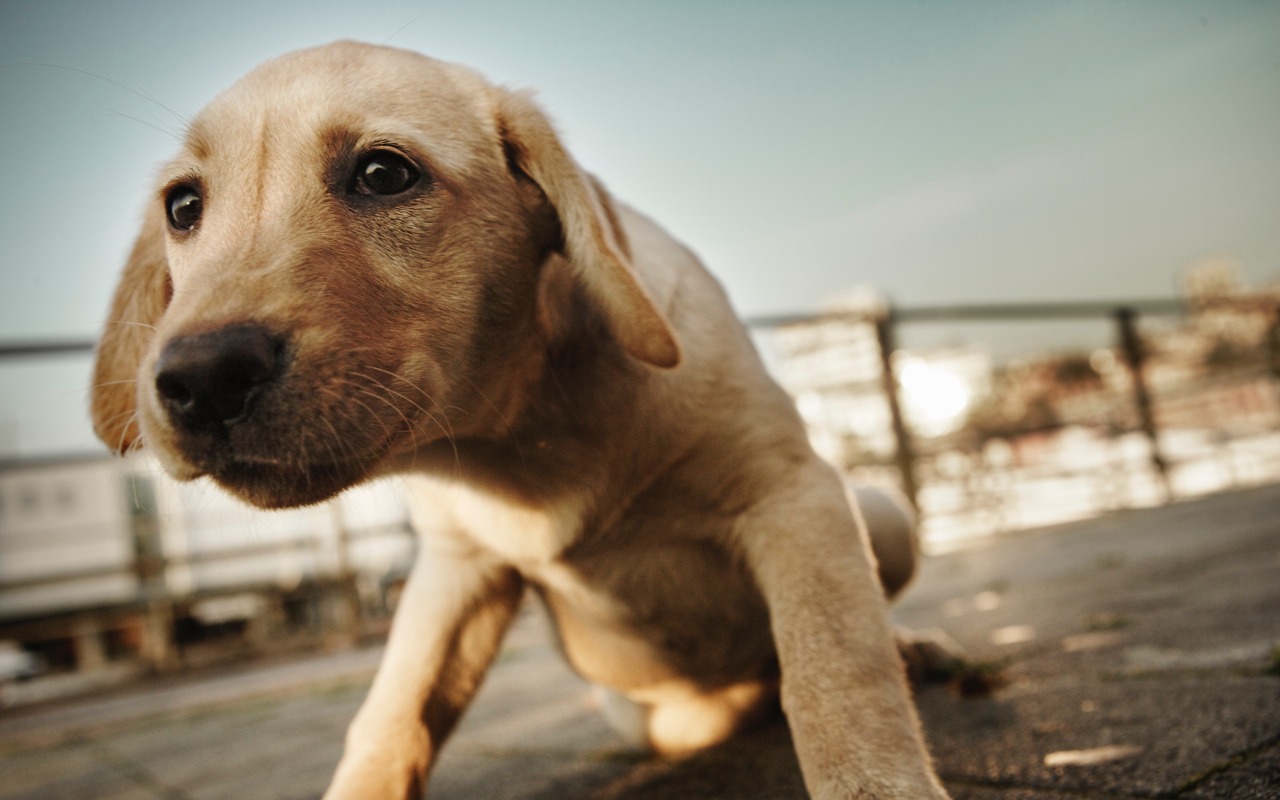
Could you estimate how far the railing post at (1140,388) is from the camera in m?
8.11

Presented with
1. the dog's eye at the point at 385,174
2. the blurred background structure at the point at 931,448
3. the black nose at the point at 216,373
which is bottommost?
the blurred background structure at the point at 931,448

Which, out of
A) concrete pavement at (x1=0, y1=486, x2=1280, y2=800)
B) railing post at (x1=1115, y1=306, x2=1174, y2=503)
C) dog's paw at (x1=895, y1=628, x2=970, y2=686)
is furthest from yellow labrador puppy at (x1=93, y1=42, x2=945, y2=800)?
railing post at (x1=1115, y1=306, x2=1174, y2=503)

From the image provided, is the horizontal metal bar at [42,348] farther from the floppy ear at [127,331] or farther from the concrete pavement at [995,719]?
the floppy ear at [127,331]

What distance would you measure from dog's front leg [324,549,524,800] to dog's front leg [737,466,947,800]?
0.62 metres

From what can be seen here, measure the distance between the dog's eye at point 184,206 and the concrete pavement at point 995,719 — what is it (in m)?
1.31

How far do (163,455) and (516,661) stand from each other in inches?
155

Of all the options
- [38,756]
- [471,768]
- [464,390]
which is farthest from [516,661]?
[464,390]

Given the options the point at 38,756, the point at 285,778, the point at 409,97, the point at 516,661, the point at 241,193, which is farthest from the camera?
the point at 516,661

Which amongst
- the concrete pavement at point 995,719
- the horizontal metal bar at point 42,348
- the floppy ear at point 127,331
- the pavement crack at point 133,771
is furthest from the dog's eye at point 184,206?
the horizontal metal bar at point 42,348

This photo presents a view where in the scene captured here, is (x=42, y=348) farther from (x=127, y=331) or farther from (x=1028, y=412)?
(x=1028, y=412)

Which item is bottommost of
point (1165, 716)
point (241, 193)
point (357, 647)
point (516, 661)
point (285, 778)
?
point (357, 647)

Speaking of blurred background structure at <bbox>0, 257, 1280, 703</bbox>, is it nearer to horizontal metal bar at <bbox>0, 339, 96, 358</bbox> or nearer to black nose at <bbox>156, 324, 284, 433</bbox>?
horizontal metal bar at <bbox>0, 339, 96, 358</bbox>

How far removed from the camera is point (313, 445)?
123 centimetres

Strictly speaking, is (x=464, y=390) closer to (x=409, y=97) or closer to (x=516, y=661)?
(x=409, y=97)
